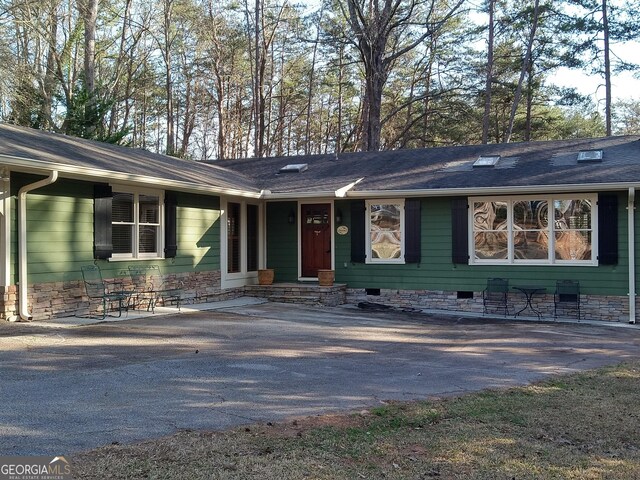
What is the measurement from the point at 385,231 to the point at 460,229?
5.66ft

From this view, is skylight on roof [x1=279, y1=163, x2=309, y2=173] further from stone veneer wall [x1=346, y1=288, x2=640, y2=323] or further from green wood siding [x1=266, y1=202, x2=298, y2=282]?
stone veneer wall [x1=346, y1=288, x2=640, y2=323]

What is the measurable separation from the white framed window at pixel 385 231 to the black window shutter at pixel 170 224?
4375 mm

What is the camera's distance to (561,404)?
5184 millimetres

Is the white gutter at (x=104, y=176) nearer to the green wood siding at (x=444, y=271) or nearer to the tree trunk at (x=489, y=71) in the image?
the green wood siding at (x=444, y=271)

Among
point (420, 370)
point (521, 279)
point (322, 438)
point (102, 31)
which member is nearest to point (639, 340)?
point (521, 279)

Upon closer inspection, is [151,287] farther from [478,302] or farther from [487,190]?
[487,190]

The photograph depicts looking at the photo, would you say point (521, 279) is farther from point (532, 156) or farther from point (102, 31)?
point (102, 31)

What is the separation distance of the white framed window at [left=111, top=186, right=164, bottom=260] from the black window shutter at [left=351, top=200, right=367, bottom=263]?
14.4 ft

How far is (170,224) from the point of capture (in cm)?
1175

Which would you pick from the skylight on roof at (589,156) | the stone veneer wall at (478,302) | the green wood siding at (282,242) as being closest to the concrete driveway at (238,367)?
the stone veneer wall at (478,302)

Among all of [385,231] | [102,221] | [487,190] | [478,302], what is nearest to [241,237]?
[385,231]

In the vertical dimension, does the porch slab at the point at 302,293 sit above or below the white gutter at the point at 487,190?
below

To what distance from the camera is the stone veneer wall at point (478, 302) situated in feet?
38.1
